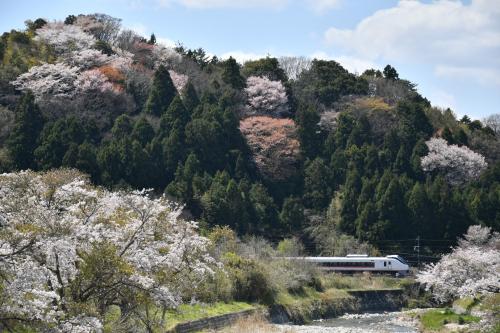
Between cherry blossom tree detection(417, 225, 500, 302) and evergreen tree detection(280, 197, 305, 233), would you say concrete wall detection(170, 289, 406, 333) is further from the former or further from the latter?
evergreen tree detection(280, 197, 305, 233)

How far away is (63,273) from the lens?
1483cm

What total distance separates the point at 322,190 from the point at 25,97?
23.0 m

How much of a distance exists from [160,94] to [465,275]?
29.6 metres

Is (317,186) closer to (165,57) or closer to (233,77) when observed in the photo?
(233,77)

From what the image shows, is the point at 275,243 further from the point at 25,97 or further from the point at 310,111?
the point at 25,97

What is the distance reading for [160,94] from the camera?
198ft

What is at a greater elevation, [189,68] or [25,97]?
[189,68]

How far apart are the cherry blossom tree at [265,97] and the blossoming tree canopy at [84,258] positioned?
153 ft

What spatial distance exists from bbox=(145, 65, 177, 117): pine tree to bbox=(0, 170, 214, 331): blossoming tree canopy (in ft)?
131

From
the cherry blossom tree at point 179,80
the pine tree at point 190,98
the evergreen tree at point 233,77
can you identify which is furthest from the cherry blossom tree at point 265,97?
the pine tree at point 190,98

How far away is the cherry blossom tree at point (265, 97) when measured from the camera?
220 feet

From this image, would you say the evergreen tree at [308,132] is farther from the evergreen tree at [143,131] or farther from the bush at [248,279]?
the bush at [248,279]

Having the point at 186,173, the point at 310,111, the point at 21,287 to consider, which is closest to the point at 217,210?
the point at 186,173

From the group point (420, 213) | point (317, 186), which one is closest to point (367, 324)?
point (420, 213)
